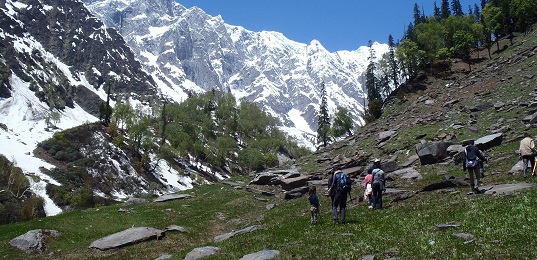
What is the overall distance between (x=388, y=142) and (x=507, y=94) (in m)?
15.6

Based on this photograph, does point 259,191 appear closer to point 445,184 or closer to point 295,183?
point 295,183

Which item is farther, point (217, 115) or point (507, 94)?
point (217, 115)

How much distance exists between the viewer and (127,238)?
27000mm

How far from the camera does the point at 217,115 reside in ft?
566

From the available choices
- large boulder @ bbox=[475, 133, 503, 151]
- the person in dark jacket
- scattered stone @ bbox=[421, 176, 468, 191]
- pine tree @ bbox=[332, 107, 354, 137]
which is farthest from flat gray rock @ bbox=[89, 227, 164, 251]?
pine tree @ bbox=[332, 107, 354, 137]

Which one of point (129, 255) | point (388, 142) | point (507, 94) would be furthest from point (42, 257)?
point (507, 94)

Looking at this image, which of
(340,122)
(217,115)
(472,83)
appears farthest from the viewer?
(217,115)

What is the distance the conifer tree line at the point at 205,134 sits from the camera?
461 feet

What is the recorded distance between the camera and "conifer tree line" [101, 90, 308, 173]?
461 feet

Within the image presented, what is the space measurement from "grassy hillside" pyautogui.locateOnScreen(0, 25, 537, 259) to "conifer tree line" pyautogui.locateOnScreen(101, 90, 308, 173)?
8593cm

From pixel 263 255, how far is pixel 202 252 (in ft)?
16.3

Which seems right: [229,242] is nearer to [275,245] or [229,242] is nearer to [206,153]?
[275,245]

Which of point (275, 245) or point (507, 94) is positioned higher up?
point (507, 94)

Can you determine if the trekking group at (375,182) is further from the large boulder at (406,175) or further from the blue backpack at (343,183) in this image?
the large boulder at (406,175)
